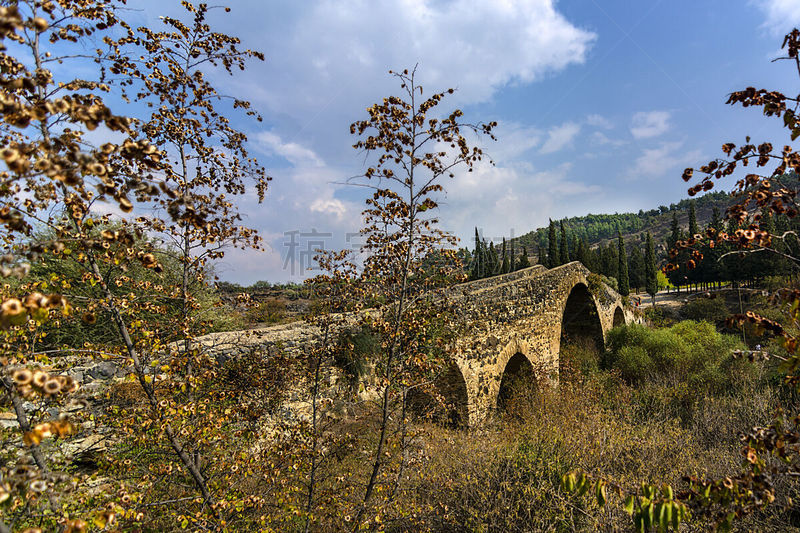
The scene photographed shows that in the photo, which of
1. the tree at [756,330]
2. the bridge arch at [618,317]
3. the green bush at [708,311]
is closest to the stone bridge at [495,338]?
the tree at [756,330]

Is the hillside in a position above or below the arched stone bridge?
above

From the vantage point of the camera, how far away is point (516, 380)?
40.1ft

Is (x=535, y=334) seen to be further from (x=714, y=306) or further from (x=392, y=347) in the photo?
(x=714, y=306)

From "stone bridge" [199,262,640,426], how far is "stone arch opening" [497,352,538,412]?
3 cm

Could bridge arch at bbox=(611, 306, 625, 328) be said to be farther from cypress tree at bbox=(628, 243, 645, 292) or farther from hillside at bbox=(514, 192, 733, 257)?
hillside at bbox=(514, 192, 733, 257)

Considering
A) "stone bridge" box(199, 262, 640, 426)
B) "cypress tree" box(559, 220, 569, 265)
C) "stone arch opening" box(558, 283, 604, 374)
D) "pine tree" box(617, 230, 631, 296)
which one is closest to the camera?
"stone bridge" box(199, 262, 640, 426)

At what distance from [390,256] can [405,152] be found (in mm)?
1104

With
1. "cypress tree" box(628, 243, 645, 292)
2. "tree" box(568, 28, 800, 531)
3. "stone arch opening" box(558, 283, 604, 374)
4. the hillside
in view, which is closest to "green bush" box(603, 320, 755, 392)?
"stone arch opening" box(558, 283, 604, 374)

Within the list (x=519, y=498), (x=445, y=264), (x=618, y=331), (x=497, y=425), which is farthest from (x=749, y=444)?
(x=618, y=331)

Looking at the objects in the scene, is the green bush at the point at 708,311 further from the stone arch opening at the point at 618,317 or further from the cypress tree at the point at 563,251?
the cypress tree at the point at 563,251

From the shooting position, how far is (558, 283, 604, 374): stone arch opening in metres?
→ 17.1

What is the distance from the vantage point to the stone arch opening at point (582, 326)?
56.0ft

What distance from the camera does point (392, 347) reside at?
3799 mm

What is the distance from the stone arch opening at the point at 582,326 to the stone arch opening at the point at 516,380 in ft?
16.9
